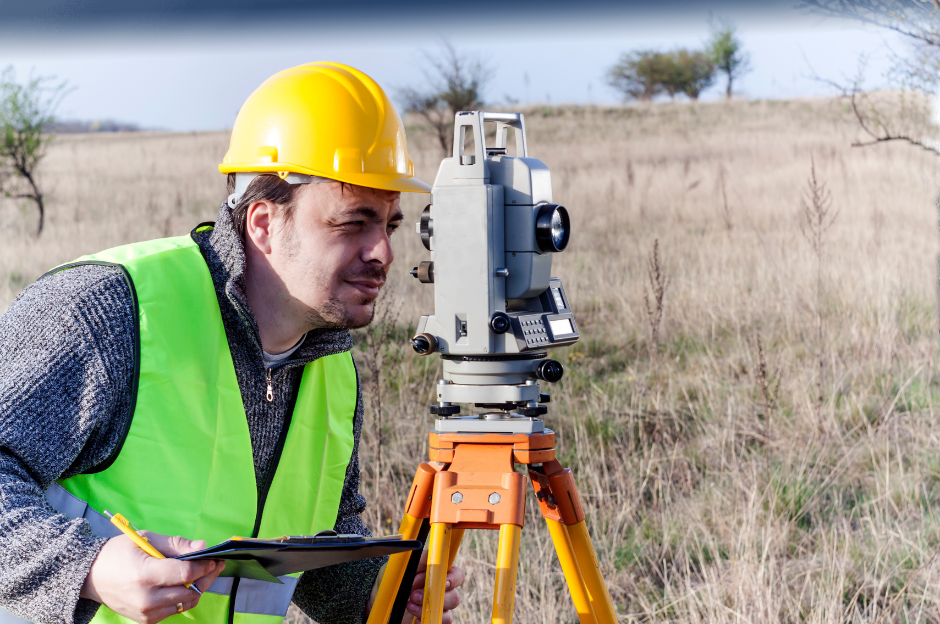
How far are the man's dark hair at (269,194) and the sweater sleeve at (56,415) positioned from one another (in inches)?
14.6

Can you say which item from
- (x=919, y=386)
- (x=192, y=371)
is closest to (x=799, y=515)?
(x=919, y=386)

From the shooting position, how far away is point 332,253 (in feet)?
6.03

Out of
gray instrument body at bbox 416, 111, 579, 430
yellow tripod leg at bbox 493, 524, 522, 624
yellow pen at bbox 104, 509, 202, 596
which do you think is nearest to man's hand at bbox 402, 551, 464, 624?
yellow tripod leg at bbox 493, 524, 522, 624

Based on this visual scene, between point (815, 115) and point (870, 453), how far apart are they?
19.8 m

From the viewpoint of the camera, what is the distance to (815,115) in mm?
21078

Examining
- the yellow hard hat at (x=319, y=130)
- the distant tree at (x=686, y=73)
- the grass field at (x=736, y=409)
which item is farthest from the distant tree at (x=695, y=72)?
the yellow hard hat at (x=319, y=130)

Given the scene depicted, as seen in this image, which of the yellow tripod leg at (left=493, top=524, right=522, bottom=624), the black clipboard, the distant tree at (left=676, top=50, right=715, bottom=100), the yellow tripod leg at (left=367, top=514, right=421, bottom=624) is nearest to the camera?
the black clipboard

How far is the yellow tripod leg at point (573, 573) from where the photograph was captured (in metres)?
1.65

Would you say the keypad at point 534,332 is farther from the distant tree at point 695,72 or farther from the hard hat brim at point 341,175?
the distant tree at point 695,72

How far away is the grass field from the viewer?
2.73m

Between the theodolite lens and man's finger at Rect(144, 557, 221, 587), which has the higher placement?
the theodolite lens

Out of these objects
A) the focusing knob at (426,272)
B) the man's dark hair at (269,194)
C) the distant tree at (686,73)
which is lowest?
the focusing knob at (426,272)

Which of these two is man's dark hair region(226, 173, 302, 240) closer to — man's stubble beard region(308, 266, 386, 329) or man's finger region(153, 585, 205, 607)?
man's stubble beard region(308, 266, 386, 329)

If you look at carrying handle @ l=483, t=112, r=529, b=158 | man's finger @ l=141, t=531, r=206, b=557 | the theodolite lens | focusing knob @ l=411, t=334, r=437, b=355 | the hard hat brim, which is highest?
carrying handle @ l=483, t=112, r=529, b=158
